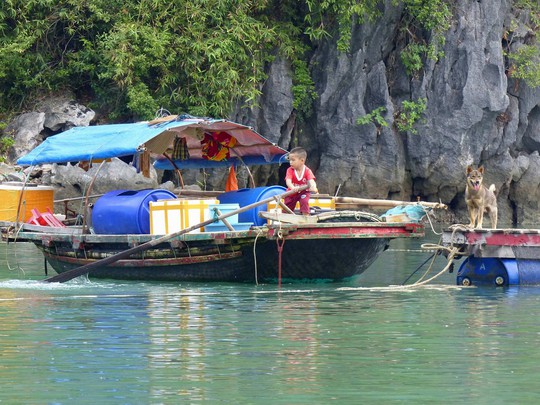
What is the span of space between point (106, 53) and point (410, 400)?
20.5 metres

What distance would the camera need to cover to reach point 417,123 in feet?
103

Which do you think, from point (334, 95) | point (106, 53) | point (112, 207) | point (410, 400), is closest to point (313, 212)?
point (112, 207)

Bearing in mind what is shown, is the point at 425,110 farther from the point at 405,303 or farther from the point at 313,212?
the point at 405,303

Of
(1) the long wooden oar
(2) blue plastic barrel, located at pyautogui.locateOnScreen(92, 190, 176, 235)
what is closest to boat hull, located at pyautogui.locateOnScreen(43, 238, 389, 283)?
(2) blue plastic barrel, located at pyautogui.locateOnScreen(92, 190, 176, 235)

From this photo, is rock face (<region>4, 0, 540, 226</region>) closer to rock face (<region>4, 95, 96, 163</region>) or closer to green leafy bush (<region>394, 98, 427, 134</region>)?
green leafy bush (<region>394, 98, 427, 134</region>)

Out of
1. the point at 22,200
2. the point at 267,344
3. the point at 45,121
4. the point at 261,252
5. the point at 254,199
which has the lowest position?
the point at 267,344

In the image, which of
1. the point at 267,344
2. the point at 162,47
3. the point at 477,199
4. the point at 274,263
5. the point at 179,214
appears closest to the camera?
the point at 267,344

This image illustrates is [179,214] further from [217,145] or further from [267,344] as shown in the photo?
[267,344]

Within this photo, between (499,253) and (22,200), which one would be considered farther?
(22,200)

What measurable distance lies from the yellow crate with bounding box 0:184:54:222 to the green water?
240cm

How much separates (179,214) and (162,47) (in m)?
12.9

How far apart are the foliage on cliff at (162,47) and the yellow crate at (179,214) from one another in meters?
12.4

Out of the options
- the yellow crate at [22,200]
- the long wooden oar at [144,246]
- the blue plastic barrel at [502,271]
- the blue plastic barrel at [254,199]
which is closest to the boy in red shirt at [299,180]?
the long wooden oar at [144,246]

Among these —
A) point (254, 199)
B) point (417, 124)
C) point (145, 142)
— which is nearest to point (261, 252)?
point (254, 199)
